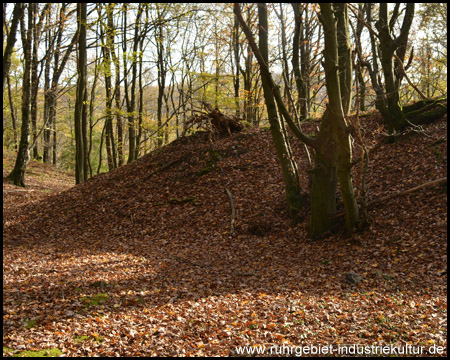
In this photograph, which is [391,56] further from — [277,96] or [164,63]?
[164,63]

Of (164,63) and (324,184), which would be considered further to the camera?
(164,63)

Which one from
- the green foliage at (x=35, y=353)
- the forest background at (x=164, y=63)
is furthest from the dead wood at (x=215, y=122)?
the green foliage at (x=35, y=353)

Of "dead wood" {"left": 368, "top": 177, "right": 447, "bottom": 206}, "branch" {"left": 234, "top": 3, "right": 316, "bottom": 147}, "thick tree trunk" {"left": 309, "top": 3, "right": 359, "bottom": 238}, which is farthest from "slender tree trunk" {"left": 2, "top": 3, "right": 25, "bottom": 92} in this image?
"dead wood" {"left": 368, "top": 177, "right": 447, "bottom": 206}

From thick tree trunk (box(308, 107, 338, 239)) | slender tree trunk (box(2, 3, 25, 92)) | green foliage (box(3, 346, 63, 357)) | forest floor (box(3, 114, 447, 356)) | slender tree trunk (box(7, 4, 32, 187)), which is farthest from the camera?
slender tree trunk (box(7, 4, 32, 187))

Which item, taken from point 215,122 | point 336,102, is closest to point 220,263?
point 336,102

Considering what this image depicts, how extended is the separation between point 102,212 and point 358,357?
9.35 meters

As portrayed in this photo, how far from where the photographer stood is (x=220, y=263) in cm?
779

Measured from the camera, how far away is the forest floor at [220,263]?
451cm

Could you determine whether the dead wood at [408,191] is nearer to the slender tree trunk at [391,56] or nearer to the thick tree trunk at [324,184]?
the thick tree trunk at [324,184]

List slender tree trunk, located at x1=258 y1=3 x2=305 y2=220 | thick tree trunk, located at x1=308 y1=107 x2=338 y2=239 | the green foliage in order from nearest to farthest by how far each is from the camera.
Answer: the green foliage → thick tree trunk, located at x1=308 y1=107 x2=338 y2=239 → slender tree trunk, located at x1=258 y1=3 x2=305 y2=220

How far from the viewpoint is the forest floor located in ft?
14.8

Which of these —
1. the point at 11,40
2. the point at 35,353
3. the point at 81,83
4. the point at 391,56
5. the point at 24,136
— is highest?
the point at 11,40

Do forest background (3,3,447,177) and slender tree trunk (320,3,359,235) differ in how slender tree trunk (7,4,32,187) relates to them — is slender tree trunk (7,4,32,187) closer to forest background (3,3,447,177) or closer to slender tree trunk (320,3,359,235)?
forest background (3,3,447,177)

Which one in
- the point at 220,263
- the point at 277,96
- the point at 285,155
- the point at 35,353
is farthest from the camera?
the point at 285,155
